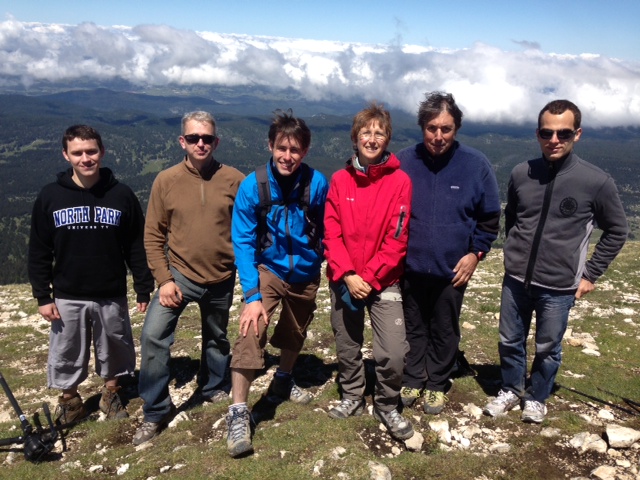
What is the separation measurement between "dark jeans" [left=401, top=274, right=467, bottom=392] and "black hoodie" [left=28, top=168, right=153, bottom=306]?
14.3 feet

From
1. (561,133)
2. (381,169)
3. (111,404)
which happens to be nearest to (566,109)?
(561,133)

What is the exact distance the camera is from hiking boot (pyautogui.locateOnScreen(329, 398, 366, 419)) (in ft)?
21.1

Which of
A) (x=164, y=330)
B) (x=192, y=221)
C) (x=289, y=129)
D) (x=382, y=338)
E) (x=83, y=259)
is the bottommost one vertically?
(x=164, y=330)

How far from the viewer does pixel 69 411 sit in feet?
23.3

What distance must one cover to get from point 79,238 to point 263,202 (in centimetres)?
287

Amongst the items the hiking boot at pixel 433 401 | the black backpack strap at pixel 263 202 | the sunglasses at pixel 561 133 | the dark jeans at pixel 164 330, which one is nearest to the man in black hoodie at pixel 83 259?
the dark jeans at pixel 164 330

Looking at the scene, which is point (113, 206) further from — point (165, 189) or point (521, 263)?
point (521, 263)

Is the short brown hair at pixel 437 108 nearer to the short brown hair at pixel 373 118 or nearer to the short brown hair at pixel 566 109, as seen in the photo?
the short brown hair at pixel 373 118

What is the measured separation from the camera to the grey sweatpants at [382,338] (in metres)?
→ 5.87

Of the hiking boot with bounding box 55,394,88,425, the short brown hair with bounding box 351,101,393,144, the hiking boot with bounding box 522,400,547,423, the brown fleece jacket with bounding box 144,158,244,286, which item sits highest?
the short brown hair with bounding box 351,101,393,144

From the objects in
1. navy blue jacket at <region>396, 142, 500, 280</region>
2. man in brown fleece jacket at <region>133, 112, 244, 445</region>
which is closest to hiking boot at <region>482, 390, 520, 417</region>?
navy blue jacket at <region>396, 142, 500, 280</region>

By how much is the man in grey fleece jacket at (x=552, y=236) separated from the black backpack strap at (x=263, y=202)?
3.49 meters

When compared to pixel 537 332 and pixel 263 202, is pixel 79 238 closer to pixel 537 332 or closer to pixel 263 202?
pixel 263 202

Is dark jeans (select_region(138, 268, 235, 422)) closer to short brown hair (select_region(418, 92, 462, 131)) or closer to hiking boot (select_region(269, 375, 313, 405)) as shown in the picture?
hiking boot (select_region(269, 375, 313, 405))
